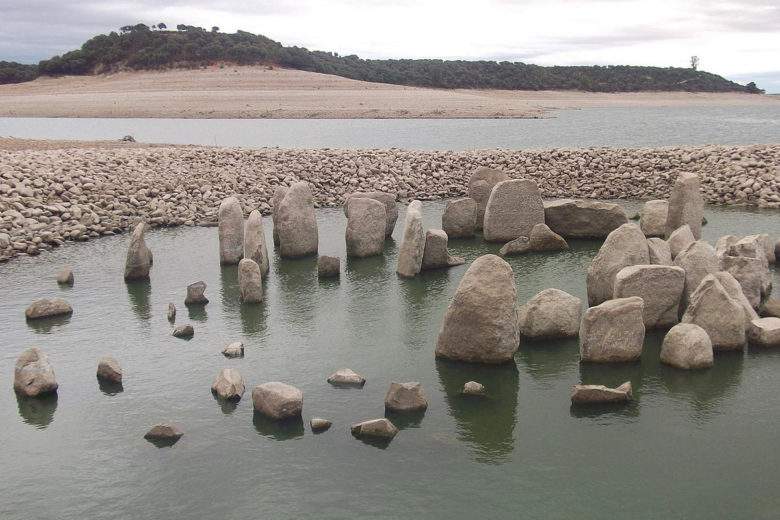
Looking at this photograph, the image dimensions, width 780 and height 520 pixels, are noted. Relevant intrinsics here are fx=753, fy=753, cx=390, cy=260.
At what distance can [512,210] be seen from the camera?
17016 millimetres

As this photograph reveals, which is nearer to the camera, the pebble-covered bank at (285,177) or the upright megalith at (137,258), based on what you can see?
the upright megalith at (137,258)

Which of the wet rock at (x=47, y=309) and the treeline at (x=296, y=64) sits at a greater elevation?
the treeline at (x=296, y=64)

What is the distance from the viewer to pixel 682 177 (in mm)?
16172

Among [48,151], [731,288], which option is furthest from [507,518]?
[48,151]

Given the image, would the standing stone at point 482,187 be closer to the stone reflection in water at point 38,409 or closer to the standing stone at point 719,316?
the standing stone at point 719,316

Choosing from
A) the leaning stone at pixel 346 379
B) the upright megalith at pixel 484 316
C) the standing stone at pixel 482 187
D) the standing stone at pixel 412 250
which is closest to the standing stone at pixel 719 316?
the upright megalith at pixel 484 316

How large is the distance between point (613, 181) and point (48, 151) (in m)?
18.1

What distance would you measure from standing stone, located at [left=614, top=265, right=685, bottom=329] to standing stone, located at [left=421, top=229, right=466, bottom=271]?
4.68 metres

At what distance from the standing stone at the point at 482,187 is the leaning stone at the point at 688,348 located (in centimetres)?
931

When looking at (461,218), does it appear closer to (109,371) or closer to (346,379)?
(346,379)

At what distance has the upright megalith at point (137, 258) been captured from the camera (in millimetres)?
14164

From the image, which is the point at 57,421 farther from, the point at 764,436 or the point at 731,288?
the point at 731,288

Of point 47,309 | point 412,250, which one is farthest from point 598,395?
point 47,309

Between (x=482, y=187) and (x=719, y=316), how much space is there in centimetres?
984
